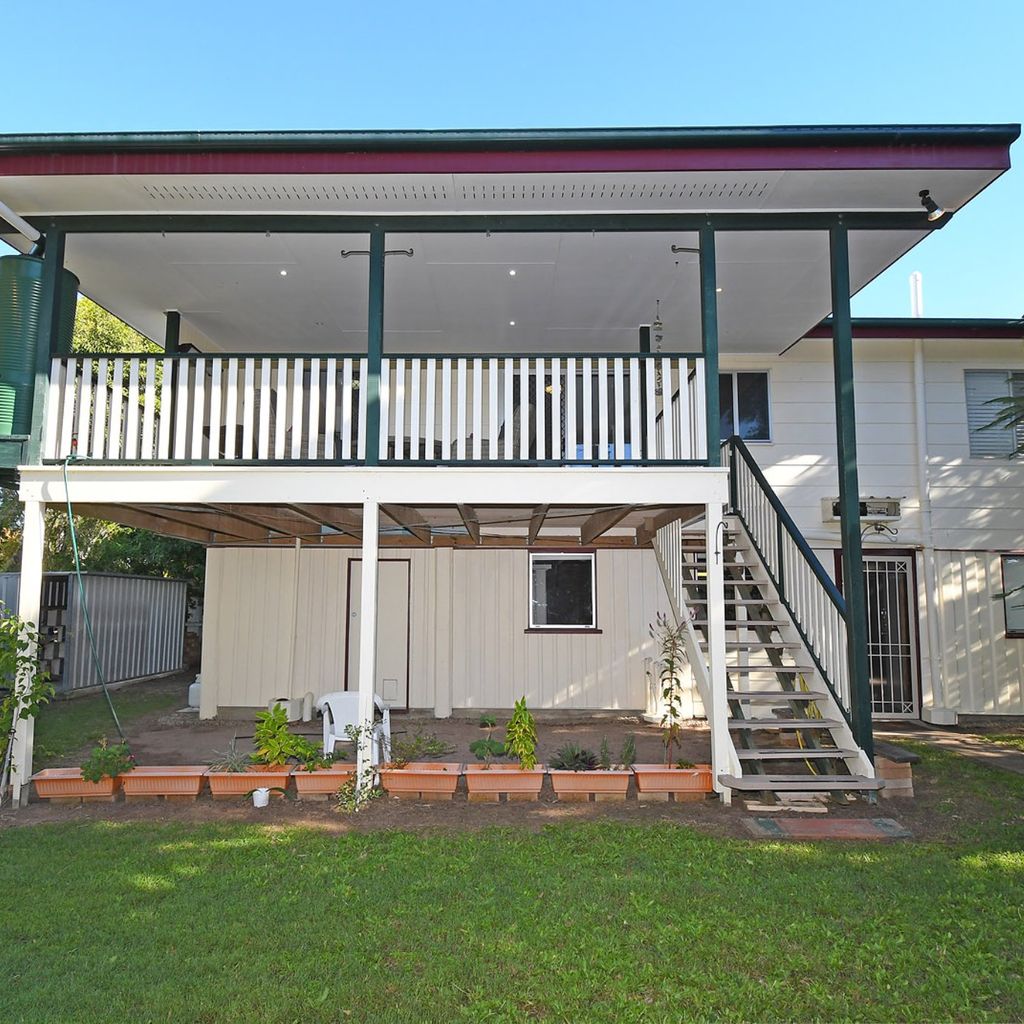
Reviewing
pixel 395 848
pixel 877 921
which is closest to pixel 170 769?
pixel 395 848

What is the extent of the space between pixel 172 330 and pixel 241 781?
17.6 ft

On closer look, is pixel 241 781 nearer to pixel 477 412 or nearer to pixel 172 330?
pixel 477 412

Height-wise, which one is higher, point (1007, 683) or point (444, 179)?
point (444, 179)

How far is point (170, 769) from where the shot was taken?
5867 millimetres

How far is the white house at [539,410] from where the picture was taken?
18.9 ft

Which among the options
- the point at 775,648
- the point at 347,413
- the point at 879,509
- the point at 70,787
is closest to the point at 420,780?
the point at 70,787

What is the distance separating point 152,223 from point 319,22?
11325 mm

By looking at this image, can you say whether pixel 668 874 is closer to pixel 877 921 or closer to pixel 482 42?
pixel 877 921

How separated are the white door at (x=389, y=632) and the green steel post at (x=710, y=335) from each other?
209 inches

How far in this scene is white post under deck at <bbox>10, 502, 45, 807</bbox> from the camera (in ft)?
18.7

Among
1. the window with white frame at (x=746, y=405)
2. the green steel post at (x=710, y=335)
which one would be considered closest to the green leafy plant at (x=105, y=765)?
the green steel post at (x=710, y=335)

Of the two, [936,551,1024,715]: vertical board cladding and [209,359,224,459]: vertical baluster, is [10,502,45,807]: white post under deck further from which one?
[936,551,1024,715]: vertical board cladding

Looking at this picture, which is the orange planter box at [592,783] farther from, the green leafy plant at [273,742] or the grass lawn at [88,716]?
the grass lawn at [88,716]

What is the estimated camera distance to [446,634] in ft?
32.3
